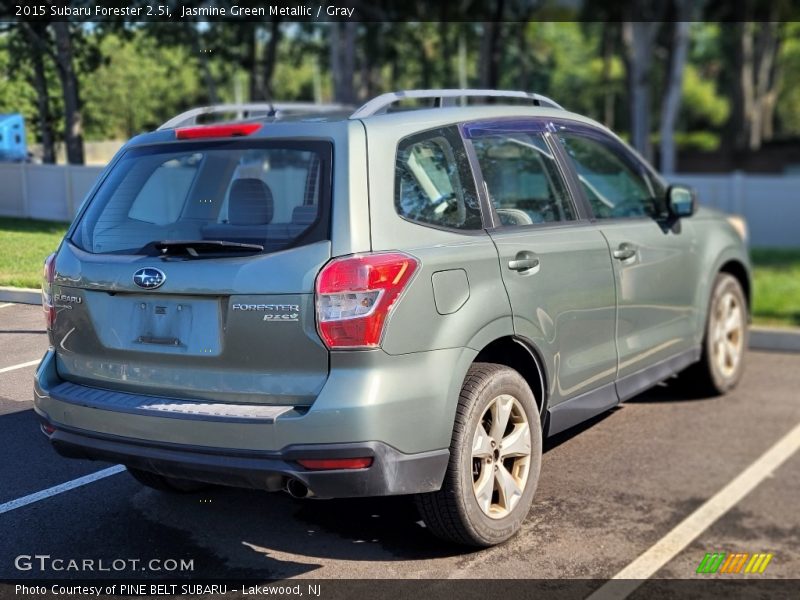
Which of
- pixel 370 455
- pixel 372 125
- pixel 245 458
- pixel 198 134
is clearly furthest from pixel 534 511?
pixel 198 134

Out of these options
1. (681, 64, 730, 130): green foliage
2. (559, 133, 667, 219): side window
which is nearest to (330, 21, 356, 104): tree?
(559, 133, 667, 219): side window

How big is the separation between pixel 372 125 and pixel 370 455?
1.14 m

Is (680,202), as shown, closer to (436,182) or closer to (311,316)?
(436,182)

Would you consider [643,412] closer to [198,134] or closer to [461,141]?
[461,141]

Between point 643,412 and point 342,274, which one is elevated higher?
point 342,274

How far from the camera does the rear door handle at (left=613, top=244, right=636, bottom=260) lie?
4641mm

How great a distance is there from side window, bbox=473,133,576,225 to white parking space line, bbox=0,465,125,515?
1.80m

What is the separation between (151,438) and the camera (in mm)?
3252

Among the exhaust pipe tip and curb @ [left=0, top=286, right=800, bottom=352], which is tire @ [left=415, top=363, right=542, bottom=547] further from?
curb @ [left=0, top=286, right=800, bottom=352]

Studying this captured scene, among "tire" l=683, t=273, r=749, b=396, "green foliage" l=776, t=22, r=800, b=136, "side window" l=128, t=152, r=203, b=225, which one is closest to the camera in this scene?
"side window" l=128, t=152, r=203, b=225

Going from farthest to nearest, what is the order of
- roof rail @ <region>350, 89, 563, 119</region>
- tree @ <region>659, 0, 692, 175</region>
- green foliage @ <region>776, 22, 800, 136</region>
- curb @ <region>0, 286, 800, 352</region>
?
green foliage @ <region>776, 22, 800, 136</region> < tree @ <region>659, 0, 692, 175</region> < curb @ <region>0, 286, 800, 352</region> < roof rail @ <region>350, 89, 563, 119</region>

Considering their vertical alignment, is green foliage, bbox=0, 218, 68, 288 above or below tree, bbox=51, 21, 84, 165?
A: below

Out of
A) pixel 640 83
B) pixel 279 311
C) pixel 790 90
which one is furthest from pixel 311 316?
pixel 790 90

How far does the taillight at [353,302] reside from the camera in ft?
10.2
